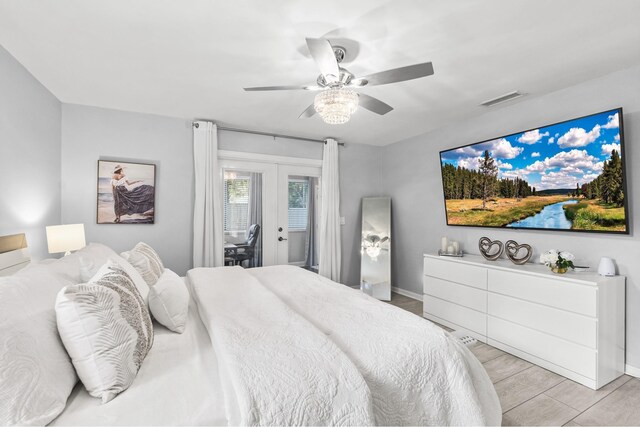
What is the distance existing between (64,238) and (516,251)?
424cm

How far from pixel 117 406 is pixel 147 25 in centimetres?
208

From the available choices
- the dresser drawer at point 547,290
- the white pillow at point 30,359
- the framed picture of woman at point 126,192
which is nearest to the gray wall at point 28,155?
the framed picture of woman at point 126,192

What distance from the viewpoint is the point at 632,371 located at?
2.50m

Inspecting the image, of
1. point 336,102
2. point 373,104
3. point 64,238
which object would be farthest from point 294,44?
point 64,238

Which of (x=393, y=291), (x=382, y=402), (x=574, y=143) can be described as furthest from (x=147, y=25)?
(x=393, y=291)

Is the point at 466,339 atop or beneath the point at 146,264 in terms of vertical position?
beneath

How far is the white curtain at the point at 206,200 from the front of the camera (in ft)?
12.3

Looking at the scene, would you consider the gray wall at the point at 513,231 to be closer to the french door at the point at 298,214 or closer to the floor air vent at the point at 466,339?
the floor air vent at the point at 466,339

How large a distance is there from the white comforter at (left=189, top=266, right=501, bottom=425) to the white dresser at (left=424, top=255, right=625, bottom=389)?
1369mm

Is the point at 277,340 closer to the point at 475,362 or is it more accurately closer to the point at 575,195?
the point at 475,362

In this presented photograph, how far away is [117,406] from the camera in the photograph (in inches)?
41.9

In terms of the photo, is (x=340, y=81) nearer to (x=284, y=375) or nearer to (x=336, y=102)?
(x=336, y=102)

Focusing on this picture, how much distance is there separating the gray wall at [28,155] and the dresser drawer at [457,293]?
→ 398cm

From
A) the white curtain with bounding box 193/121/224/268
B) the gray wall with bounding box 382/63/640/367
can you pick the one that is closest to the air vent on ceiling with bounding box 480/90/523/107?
the gray wall with bounding box 382/63/640/367
